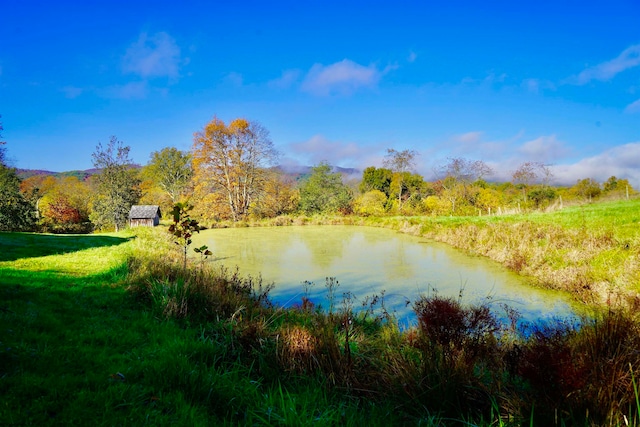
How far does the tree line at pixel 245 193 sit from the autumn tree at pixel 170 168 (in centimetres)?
18

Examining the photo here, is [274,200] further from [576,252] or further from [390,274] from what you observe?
[576,252]

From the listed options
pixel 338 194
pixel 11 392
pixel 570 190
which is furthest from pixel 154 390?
pixel 570 190

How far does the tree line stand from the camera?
2469 centimetres

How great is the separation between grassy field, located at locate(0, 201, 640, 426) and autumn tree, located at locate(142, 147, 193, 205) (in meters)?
36.4

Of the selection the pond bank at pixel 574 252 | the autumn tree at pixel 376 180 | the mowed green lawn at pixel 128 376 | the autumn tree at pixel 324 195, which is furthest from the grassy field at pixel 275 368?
the autumn tree at pixel 376 180

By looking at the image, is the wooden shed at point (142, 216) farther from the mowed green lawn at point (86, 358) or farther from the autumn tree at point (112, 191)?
the mowed green lawn at point (86, 358)

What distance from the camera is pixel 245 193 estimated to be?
2892cm

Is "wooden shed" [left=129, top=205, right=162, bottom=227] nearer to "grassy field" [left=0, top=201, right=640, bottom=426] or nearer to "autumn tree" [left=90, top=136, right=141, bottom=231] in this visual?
"autumn tree" [left=90, top=136, right=141, bottom=231]

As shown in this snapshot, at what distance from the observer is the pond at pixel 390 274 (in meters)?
6.83

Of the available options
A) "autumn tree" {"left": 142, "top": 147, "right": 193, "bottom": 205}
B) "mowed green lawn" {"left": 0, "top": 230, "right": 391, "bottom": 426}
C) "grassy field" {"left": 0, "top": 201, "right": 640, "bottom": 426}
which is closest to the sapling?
"grassy field" {"left": 0, "top": 201, "right": 640, "bottom": 426}

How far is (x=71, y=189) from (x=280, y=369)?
1803 inches

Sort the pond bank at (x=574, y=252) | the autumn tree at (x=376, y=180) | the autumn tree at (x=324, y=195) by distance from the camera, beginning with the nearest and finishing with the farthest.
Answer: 1. the pond bank at (x=574, y=252)
2. the autumn tree at (x=324, y=195)
3. the autumn tree at (x=376, y=180)

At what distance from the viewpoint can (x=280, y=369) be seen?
305 cm

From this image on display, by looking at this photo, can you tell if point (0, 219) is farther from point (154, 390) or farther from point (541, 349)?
point (541, 349)
